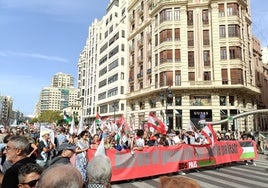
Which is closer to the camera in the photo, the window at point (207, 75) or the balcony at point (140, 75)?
the window at point (207, 75)

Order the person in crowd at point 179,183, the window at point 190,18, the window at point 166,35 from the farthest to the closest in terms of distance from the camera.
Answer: the window at point 190,18, the window at point 166,35, the person in crowd at point 179,183

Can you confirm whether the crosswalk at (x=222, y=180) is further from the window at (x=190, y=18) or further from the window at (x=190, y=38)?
the window at (x=190, y=18)

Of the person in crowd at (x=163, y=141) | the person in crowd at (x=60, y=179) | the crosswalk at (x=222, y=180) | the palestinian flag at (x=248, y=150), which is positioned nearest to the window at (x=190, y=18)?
the palestinian flag at (x=248, y=150)

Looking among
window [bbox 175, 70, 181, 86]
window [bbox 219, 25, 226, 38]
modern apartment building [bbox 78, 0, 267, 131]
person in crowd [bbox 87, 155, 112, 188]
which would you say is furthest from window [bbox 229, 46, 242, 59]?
person in crowd [bbox 87, 155, 112, 188]

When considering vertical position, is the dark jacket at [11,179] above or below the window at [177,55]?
below

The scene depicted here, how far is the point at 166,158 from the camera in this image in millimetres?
10266

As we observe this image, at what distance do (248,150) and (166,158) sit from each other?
6.08 m

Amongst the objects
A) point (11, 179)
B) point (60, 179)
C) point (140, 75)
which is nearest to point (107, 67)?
point (140, 75)

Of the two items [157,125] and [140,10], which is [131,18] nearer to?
[140,10]

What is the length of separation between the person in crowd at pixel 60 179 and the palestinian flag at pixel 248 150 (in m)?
13.4

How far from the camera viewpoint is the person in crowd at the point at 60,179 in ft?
5.74

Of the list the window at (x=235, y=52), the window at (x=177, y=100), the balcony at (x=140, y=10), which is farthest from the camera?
the balcony at (x=140, y=10)

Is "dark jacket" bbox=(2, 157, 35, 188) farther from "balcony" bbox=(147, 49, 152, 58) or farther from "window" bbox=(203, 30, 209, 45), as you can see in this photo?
"balcony" bbox=(147, 49, 152, 58)

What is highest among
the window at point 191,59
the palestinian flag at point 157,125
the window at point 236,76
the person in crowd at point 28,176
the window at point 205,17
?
the window at point 205,17
